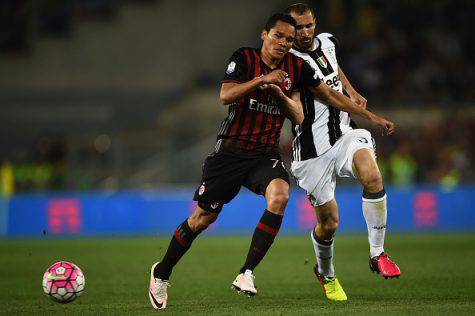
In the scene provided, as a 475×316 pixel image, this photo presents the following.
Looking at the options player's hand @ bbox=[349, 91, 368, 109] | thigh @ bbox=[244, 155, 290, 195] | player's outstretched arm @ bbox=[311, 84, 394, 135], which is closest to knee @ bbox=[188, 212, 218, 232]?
thigh @ bbox=[244, 155, 290, 195]

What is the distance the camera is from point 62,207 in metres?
18.1

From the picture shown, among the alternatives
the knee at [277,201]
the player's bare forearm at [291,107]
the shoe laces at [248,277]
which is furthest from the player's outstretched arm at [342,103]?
the shoe laces at [248,277]

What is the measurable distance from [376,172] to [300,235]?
34.2ft

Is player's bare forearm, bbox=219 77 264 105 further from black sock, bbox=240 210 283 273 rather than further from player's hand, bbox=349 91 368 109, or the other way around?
player's hand, bbox=349 91 368 109

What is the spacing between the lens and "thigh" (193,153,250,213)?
6.83 meters

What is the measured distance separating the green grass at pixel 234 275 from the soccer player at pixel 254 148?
445mm

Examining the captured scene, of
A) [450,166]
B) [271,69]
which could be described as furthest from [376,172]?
[450,166]

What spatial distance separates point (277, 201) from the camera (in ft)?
21.9

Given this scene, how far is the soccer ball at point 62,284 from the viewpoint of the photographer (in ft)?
22.5

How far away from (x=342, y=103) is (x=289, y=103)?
2.42ft

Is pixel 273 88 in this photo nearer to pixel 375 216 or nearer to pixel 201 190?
pixel 201 190

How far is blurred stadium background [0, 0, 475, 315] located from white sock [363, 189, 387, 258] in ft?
1.52

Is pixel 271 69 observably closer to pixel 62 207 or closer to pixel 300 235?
pixel 300 235

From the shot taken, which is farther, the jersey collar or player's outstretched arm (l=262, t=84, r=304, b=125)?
the jersey collar
